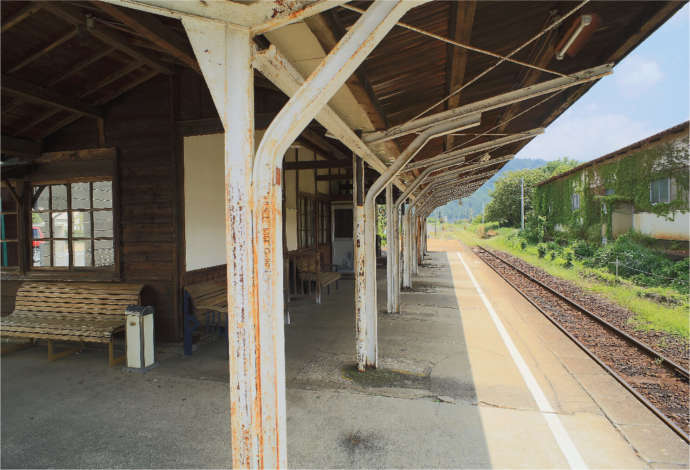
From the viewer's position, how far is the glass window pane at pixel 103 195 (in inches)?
220

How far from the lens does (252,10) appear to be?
1403 millimetres

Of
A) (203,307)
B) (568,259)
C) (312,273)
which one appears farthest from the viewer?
(568,259)

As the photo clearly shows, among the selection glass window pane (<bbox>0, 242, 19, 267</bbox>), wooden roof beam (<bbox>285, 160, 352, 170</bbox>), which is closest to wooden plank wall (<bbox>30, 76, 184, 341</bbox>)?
wooden roof beam (<bbox>285, 160, 352, 170</bbox>)

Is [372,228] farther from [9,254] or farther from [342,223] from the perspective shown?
[342,223]

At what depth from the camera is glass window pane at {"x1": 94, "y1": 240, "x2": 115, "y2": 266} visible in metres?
5.67

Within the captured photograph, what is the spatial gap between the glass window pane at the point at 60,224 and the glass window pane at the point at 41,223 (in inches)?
4.4

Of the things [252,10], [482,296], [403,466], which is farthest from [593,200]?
[252,10]

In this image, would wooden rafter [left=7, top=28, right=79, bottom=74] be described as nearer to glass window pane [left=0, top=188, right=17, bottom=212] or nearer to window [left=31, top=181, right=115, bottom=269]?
window [left=31, top=181, right=115, bottom=269]

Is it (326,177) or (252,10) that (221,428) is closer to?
(252,10)

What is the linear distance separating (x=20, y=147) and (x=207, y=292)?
134 inches

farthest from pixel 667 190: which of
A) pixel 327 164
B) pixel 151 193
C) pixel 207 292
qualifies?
pixel 151 193

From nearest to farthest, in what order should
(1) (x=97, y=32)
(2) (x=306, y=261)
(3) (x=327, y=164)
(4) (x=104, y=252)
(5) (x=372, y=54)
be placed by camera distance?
(5) (x=372, y=54) → (1) (x=97, y=32) → (4) (x=104, y=252) → (3) (x=327, y=164) → (2) (x=306, y=261)

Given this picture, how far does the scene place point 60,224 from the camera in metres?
5.86

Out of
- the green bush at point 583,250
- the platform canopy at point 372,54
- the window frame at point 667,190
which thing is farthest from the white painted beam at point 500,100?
the green bush at point 583,250
